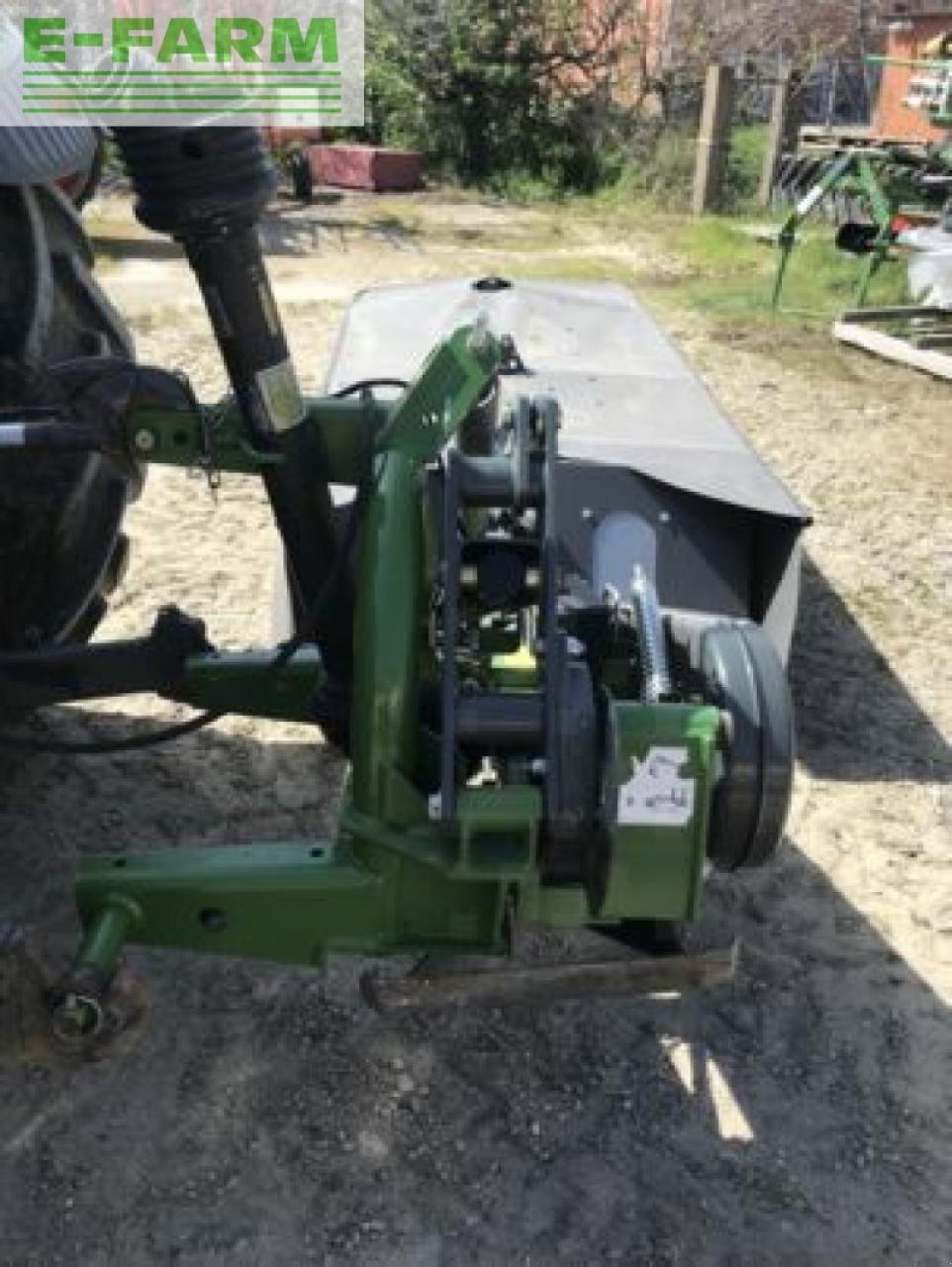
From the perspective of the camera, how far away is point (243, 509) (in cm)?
471

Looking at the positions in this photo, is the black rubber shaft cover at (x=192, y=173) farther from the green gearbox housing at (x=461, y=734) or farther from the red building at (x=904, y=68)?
the red building at (x=904, y=68)

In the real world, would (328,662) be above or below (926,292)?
above

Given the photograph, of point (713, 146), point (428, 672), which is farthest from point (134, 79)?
point (713, 146)

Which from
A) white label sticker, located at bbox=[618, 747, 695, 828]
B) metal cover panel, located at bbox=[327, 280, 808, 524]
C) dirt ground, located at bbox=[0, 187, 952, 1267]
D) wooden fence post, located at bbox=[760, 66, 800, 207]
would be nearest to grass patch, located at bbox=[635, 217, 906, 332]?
wooden fence post, located at bbox=[760, 66, 800, 207]

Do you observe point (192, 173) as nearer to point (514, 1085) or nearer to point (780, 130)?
point (514, 1085)

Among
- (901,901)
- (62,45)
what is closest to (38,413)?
(62,45)

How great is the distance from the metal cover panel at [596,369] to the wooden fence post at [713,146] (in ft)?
23.9

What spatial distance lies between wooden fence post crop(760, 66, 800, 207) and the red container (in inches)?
129

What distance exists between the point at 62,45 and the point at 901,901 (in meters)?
2.38

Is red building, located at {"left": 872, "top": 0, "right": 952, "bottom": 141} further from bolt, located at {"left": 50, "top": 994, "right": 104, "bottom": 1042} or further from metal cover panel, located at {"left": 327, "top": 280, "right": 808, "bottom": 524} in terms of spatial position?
bolt, located at {"left": 50, "top": 994, "right": 104, "bottom": 1042}

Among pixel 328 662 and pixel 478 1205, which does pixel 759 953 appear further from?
pixel 328 662

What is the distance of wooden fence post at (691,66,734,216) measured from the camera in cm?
1148

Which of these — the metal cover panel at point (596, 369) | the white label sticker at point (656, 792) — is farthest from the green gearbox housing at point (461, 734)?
the metal cover panel at point (596, 369)

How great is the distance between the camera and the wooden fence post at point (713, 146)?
37.7 ft
